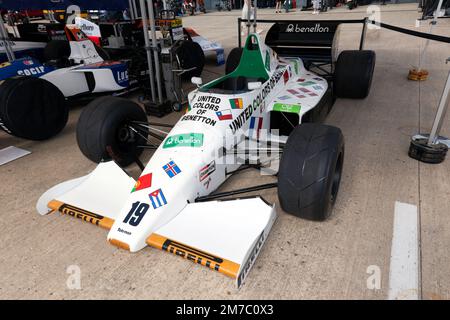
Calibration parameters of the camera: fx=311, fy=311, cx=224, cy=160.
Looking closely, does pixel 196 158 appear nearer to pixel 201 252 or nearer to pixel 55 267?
pixel 201 252

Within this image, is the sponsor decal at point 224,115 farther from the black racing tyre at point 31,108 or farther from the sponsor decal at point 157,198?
the black racing tyre at point 31,108

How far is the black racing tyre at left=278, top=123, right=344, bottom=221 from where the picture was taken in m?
2.06

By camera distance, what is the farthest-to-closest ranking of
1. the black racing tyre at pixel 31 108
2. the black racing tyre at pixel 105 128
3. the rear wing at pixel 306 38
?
the rear wing at pixel 306 38, the black racing tyre at pixel 31 108, the black racing tyre at pixel 105 128

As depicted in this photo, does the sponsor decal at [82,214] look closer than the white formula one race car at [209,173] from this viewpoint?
No

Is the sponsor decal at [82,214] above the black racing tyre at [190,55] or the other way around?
the other way around

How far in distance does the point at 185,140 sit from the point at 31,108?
94.8 inches

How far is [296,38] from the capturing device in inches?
210

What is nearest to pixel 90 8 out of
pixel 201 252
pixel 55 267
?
pixel 55 267

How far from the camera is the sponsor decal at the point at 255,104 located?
274 cm

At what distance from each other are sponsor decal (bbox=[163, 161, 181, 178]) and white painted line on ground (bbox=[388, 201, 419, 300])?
1.58 m

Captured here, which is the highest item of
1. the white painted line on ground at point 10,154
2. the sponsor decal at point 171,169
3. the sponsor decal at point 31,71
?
the sponsor decal at point 31,71

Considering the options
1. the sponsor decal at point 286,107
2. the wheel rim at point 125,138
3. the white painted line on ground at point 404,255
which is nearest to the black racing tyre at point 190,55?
the wheel rim at point 125,138

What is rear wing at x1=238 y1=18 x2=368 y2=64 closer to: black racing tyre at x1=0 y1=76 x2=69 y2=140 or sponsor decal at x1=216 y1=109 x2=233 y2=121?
sponsor decal at x1=216 y1=109 x2=233 y2=121
